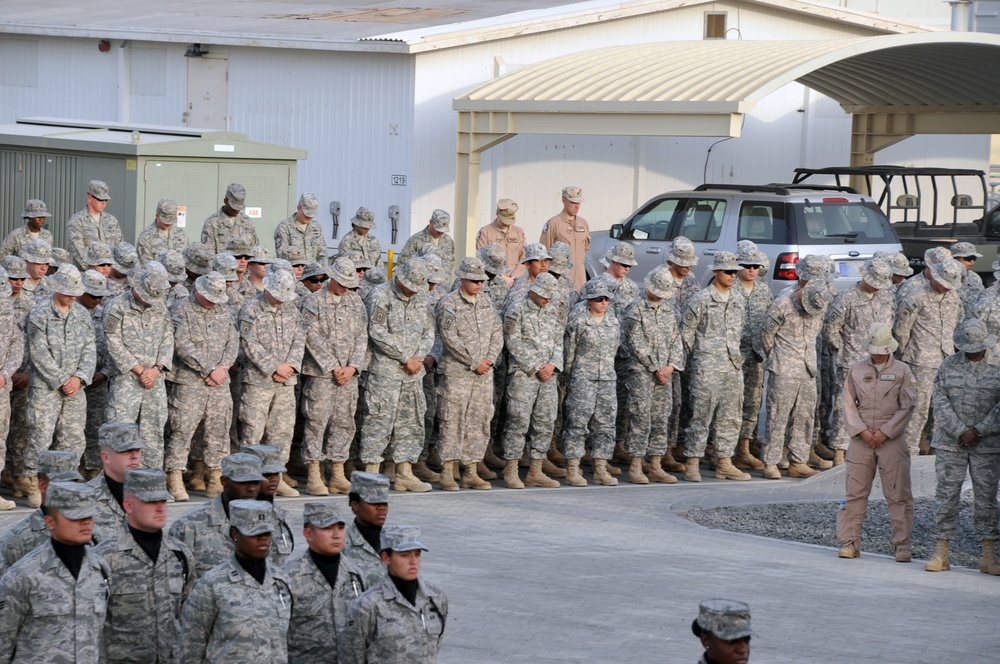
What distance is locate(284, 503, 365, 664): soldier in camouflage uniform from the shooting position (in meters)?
7.56

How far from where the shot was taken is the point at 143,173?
17.9m

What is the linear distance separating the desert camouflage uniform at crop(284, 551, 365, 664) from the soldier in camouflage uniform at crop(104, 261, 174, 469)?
194 inches

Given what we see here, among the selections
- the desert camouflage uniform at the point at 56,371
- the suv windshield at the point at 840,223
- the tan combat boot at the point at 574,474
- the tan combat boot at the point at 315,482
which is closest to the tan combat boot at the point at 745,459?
the tan combat boot at the point at 574,474

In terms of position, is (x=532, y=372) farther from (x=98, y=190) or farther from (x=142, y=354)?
(x=98, y=190)

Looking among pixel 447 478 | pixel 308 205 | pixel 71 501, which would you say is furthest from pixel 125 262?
pixel 71 501

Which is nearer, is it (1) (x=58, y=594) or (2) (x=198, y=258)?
(1) (x=58, y=594)

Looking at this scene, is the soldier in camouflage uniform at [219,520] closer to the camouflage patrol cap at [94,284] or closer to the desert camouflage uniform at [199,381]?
the desert camouflage uniform at [199,381]

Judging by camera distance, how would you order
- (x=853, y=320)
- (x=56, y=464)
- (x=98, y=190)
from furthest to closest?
(x=98, y=190), (x=853, y=320), (x=56, y=464)

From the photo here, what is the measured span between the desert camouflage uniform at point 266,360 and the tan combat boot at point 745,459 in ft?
14.9

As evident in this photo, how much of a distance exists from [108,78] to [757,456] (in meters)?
14.9

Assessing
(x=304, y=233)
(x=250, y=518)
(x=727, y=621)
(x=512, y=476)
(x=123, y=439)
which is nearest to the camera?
(x=727, y=621)

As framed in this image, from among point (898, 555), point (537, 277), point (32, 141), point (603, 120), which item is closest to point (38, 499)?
point (537, 277)

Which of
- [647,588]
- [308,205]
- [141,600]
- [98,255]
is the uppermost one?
[308,205]

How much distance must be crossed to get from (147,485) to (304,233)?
10.1 metres
